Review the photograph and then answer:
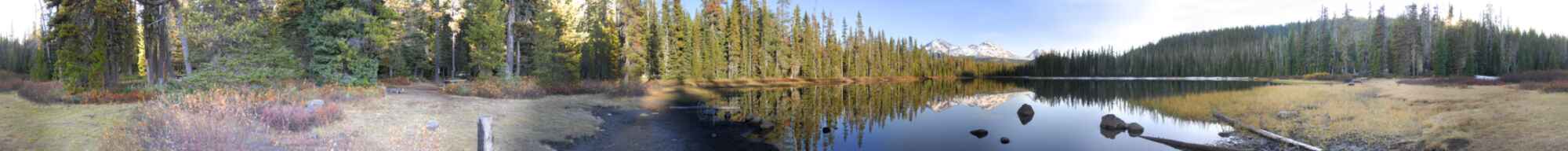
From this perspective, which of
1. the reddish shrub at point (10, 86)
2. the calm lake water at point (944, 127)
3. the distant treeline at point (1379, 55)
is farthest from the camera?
the distant treeline at point (1379, 55)

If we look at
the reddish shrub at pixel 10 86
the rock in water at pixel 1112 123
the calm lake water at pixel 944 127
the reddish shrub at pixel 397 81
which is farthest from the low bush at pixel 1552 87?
the reddish shrub at pixel 10 86

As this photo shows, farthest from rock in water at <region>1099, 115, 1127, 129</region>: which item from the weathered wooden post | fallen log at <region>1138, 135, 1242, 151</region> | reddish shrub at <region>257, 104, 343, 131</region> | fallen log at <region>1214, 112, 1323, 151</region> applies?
reddish shrub at <region>257, 104, 343, 131</region>

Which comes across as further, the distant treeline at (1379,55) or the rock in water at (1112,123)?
the distant treeline at (1379,55)

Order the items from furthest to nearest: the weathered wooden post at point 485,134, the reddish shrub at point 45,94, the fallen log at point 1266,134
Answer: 1. the reddish shrub at point 45,94
2. the fallen log at point 1266,134
3. the weathered wooden post at point 485,134

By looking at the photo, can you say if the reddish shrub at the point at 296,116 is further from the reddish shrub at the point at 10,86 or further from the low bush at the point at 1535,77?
the low bush at the point at 1535,77

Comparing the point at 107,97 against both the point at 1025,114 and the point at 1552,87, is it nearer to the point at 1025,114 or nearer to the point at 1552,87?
the point at 1025,114

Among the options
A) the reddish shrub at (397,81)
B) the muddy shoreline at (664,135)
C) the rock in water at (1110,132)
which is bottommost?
the rock in water at (1110,132)

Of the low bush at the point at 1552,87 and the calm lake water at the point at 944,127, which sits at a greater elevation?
the low bush at the point at 1552,87

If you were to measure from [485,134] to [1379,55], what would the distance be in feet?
373

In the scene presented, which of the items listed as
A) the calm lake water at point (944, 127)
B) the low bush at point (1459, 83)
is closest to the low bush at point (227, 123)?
the calm lake water at point (944, 127)

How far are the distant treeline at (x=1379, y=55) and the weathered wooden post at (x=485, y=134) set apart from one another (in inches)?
3588

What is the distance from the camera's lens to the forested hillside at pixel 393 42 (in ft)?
83.6

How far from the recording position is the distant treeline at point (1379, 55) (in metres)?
70.1

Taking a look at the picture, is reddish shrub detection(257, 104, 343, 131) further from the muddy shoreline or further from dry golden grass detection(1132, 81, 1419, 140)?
dry golden grass detection(1132, 81, 1419, 140)
